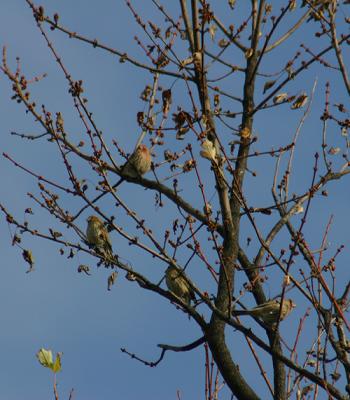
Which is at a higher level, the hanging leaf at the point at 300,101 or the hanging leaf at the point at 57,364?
Answer: the hanging leaf at the point at 300,101

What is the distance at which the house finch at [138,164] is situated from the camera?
21.1ft

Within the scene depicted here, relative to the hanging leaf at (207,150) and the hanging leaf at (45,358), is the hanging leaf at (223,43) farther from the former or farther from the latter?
the hanging leaf at (45,358)

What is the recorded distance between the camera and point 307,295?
15.5ft

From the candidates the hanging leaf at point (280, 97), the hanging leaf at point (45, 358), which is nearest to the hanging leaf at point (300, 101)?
the hanging leaf at point (280, 97)

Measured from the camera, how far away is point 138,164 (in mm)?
6684

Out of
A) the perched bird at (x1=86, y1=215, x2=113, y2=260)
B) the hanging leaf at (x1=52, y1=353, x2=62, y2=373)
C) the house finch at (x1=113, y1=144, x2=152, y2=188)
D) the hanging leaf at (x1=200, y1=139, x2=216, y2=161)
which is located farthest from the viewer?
the perched bird at (x1=86, y1=215, x2=113, y2=260)

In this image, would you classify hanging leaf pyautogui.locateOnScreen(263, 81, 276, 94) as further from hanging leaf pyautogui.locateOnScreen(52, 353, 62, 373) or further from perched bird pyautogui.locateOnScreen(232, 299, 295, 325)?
hanging leaf pyautogui.locateOnScreen(52, 353, 62, 373)

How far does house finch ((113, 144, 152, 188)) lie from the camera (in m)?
6.44

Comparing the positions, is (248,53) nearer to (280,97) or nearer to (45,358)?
(280,97)

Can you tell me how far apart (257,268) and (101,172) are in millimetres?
1366

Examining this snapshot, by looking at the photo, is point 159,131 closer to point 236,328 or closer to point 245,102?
point 245,102

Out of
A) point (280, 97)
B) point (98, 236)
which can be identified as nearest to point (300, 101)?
point (280, 97)

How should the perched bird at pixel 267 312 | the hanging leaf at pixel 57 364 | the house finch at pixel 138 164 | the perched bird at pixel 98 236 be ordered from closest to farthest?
1. the hanging leaf at pixel 57 364
2. the perched bird at pixel 267 312
3. the house finch at pixel 138 164
4. the perched bird at pixel 98 236

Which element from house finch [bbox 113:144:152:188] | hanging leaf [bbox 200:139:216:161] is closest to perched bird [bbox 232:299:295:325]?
hanging leaf [bbox 200:139:216:161]
